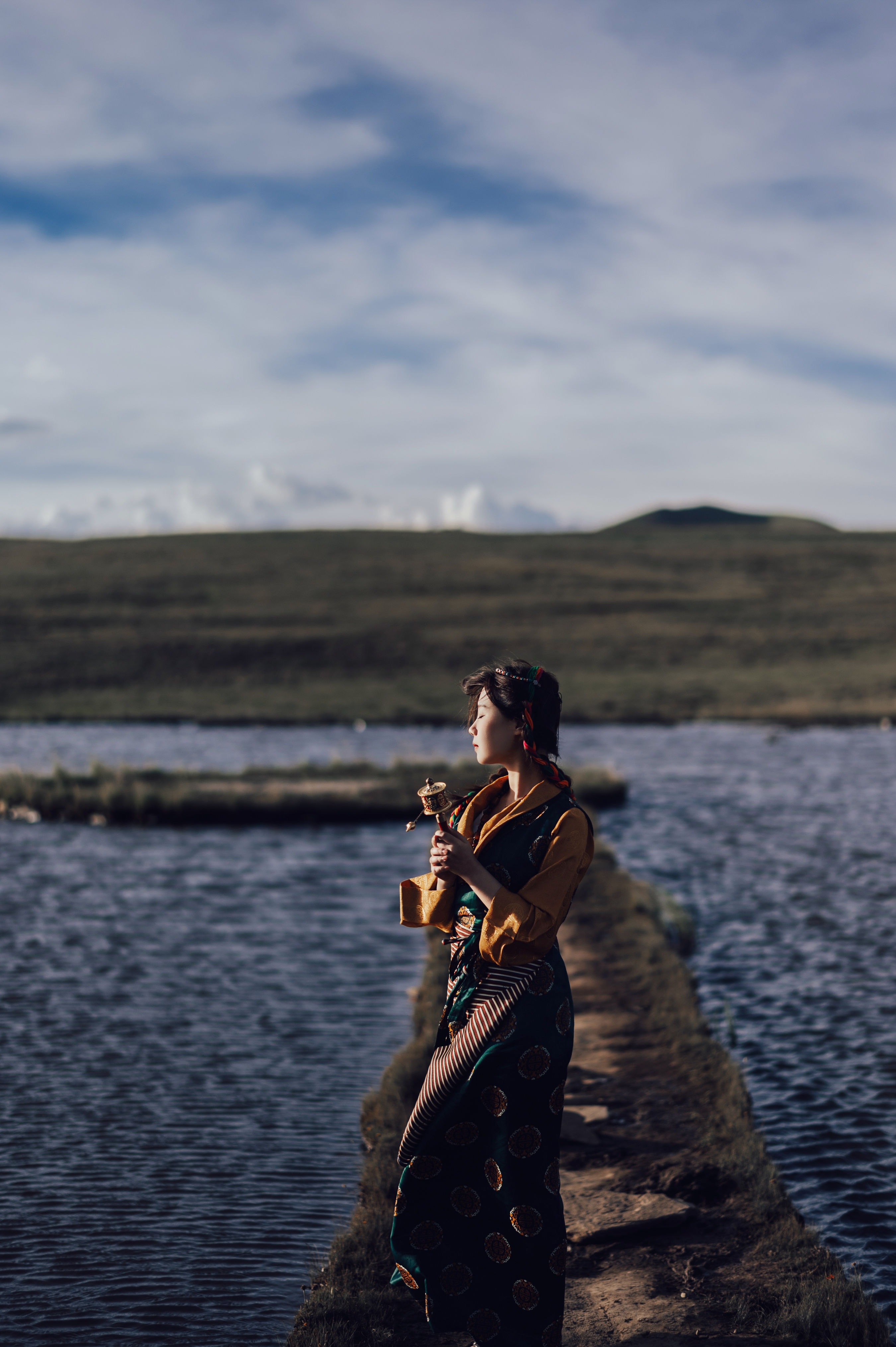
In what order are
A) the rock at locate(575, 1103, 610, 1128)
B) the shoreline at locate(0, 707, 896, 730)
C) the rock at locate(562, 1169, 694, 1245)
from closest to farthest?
the rock at locate(562, 1169, 694, 1245) → the rock at locate(575, 1103, 610, 1128) → the shoreline at locate(0, 707, 896, 730)

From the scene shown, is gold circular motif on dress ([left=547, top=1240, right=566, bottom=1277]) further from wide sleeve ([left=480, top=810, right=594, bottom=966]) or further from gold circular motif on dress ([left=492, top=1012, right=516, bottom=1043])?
wide sleeve ([left=480, top=810, right=594, bottom=966])

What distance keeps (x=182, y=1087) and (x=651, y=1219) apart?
401 centimetres

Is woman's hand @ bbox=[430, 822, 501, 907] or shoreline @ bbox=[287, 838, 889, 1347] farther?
shoreline @ bbox=[287, 838, 889, 1347]

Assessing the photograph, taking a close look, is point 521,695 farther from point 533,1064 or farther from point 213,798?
point 213,798

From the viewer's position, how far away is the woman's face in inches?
184

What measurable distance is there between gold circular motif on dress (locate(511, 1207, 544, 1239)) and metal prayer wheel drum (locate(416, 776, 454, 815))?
1542 millimetres

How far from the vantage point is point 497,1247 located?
4.68 m

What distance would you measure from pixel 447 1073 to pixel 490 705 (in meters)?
1.45

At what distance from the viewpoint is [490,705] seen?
15.4 ft

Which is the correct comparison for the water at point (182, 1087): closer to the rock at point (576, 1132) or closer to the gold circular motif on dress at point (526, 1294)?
the rock at point (576, 1132)

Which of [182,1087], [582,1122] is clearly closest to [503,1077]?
[582,1122]

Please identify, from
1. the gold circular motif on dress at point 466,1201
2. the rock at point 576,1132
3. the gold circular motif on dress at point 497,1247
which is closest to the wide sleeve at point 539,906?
the gold circular motif on dress at point 466,1201

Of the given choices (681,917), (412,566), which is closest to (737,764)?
(681,917)

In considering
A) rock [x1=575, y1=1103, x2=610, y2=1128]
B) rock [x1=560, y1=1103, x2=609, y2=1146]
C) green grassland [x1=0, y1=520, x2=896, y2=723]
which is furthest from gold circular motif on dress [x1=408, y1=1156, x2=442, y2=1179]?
green grassland [x1=0, y1=520, x2=896, y2=723]
